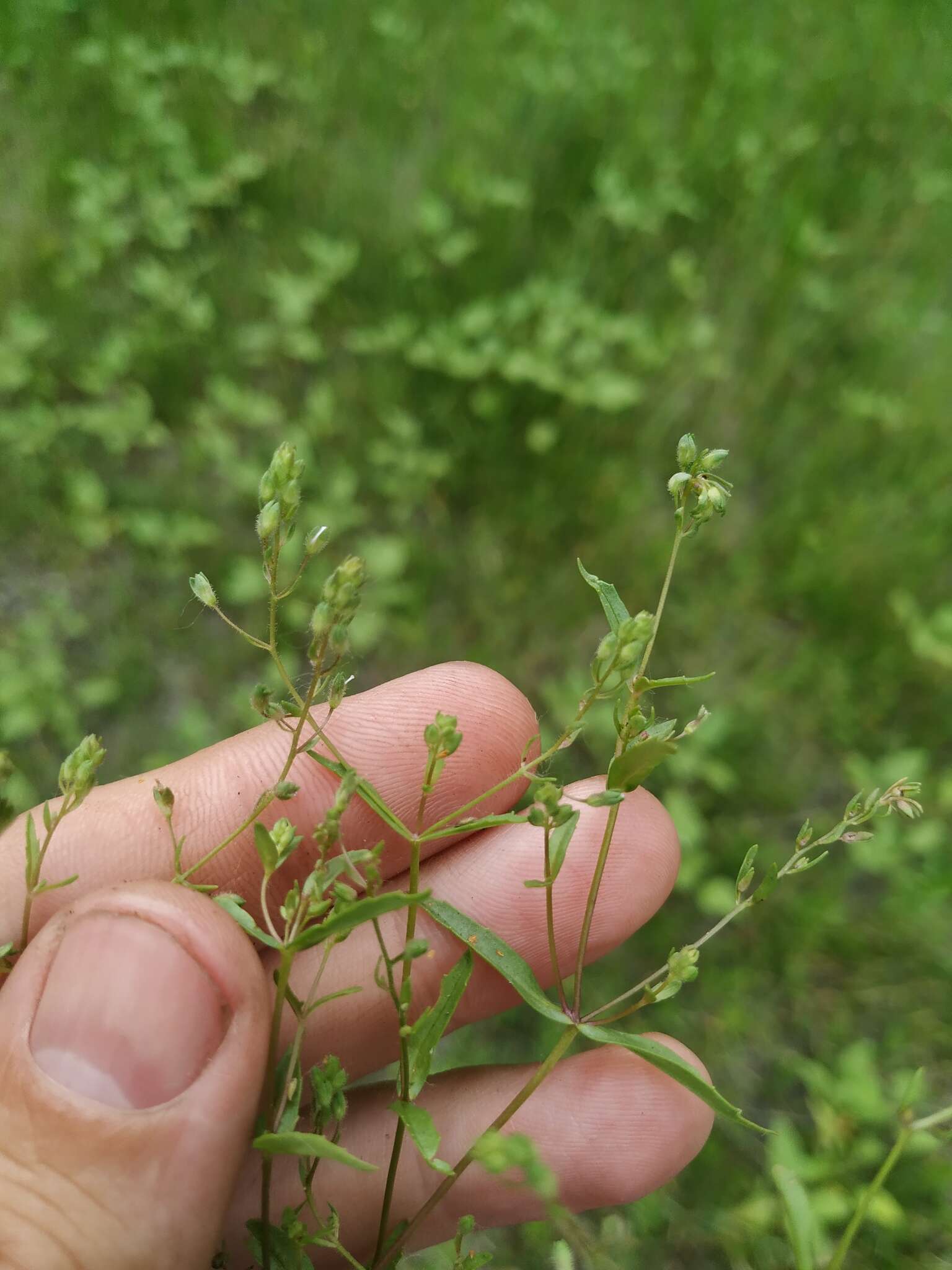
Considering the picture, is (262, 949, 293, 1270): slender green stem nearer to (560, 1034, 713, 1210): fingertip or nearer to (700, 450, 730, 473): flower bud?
(560, 1034, 713, 1210): fingertip

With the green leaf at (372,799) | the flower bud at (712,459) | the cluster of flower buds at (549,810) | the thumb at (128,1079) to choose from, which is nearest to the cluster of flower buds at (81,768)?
the thumb at (128,1079)

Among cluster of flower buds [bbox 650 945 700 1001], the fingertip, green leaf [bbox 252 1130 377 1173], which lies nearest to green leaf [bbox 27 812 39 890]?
green leaf [bbox 252 1130 377 1173]

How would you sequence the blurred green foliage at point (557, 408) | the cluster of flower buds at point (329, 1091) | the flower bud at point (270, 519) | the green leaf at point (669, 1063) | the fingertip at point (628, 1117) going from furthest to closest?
the blurred green foliage at point (557, 408) → the fingertip at point (628, 1117) → the green leaf at point (669, 1063) → the cluster of flower buds at point (329, 1091) → the flower bud at point (270, 519)

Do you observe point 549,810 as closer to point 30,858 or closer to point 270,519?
point 270,519

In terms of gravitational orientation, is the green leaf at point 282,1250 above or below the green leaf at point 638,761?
below

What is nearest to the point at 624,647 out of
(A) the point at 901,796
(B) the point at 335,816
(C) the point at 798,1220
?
(B) the point at 335,816

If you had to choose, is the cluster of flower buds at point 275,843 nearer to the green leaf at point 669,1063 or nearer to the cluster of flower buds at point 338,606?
the cluster of flower buds at point 338,606

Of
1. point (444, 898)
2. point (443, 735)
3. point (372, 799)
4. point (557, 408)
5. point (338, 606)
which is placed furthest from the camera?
point (557, 408)
